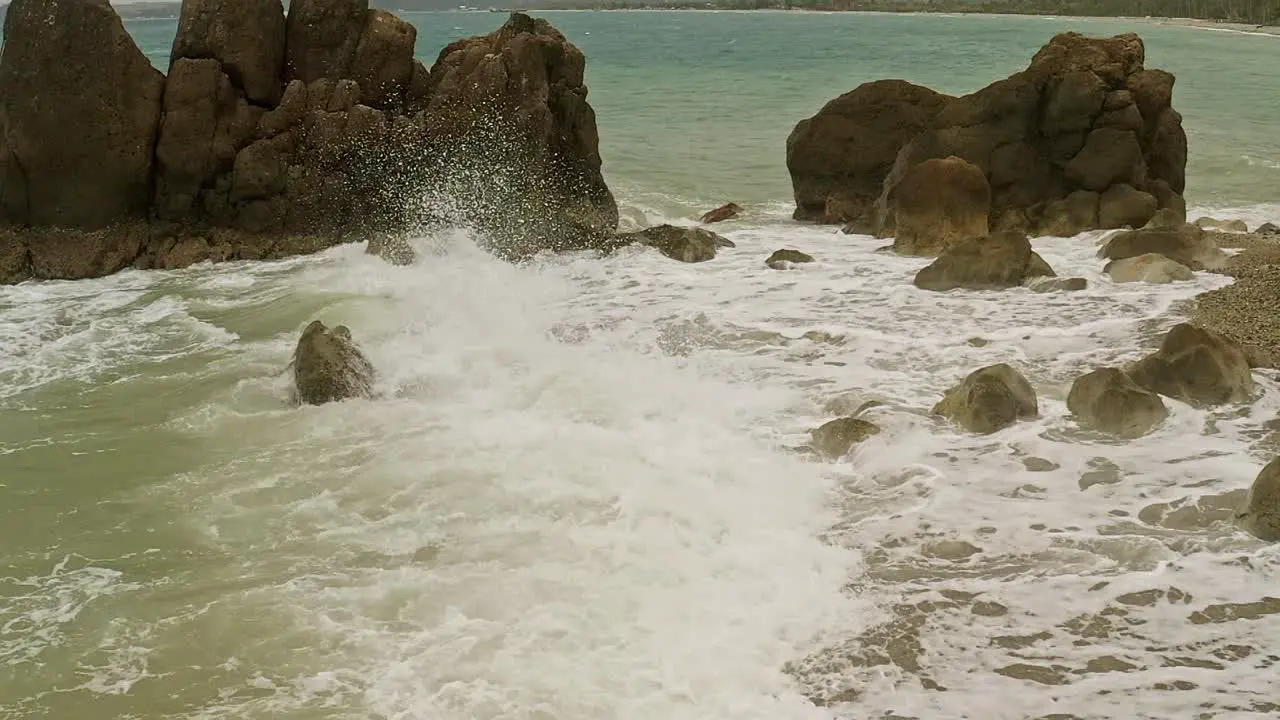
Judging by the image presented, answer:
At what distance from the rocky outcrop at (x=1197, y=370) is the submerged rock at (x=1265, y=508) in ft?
5.91

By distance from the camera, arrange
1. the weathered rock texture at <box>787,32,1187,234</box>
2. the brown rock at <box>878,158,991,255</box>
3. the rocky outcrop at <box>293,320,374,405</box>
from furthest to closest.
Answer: the weathered rock texture at <box>787,32,1187,234</box>
the brown rock at <box>878,158,991,255</box>
the rocky outcrop at <box>293,320,374,405</box>

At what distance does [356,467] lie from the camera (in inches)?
304

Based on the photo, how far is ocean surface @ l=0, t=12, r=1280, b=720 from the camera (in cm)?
525

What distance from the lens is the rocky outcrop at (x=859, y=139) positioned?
1559cm

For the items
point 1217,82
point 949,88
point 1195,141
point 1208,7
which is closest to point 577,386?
point 1195,141

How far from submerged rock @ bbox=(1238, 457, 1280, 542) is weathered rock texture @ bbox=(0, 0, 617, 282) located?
9210mm

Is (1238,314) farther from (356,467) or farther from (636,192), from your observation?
(636,192)

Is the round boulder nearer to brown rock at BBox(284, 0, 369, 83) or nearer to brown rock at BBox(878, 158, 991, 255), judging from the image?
brown rock at BBox(878, 158, 991, 255)

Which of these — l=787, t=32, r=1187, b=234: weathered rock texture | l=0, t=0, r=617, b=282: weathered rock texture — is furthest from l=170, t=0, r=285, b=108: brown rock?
l=787, t=32, r=1187, b=234: weathered rock texture

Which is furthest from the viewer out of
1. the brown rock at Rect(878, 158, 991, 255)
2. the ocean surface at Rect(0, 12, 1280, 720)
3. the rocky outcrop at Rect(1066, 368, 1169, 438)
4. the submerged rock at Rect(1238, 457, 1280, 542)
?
the brown rock at Rect(878, 158, 991, 255)

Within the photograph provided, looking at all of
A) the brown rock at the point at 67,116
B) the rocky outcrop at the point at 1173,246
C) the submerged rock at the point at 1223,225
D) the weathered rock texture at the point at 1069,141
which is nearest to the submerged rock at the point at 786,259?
the weathered rock texture at the point at 1069,141

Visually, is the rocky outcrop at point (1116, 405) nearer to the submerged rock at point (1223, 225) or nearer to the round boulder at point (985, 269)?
the round boulder at point (985, 269)

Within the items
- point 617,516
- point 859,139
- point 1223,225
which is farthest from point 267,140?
point 1223,225

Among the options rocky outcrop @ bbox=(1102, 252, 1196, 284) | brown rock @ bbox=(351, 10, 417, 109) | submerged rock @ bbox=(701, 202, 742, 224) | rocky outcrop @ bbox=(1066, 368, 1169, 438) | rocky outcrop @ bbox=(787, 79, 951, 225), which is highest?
brown rock @ bbox=(351, 10, 417, 109)
